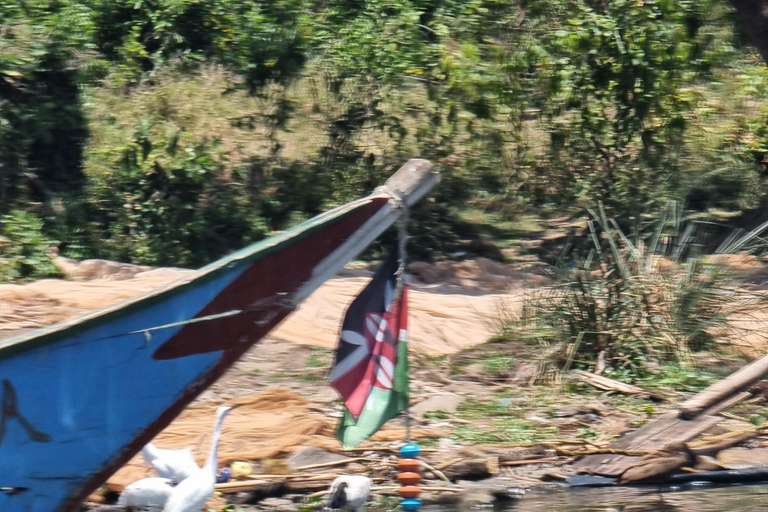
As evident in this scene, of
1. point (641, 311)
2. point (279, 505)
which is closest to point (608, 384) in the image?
point (641, 311)

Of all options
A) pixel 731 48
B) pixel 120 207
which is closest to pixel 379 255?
pixel 120 207

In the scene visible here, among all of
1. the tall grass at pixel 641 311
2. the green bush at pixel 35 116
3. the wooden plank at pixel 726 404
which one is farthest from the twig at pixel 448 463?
the green bush at pixel 35 116

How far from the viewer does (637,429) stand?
6.15 meters

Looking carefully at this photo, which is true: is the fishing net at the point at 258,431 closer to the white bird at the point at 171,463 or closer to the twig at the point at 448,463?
the twig at the point at 448,463

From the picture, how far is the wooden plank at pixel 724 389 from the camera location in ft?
19.8

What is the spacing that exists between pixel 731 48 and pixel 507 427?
693 cm

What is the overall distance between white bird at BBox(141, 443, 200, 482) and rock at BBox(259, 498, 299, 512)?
696 millimetres

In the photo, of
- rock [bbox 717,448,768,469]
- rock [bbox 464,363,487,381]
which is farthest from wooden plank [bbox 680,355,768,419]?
rock [bbox 464,363,487,381]

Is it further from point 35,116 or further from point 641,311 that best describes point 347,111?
point 641,311

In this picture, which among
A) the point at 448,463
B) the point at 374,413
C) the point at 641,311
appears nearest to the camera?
the point at 374,413

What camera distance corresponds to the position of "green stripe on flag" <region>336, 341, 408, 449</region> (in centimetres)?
399

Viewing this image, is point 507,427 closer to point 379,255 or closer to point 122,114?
point 379,255

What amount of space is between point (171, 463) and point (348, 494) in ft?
2.62

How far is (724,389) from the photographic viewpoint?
19.9 ft
